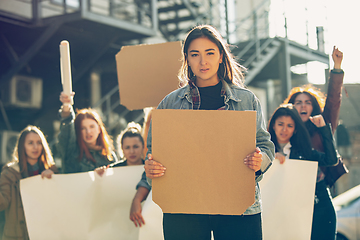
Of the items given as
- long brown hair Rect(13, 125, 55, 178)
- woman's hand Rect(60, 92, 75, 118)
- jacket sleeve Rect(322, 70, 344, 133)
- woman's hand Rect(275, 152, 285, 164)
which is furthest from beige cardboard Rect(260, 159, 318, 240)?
long brown hair Rect(13, 125, 55, 178)

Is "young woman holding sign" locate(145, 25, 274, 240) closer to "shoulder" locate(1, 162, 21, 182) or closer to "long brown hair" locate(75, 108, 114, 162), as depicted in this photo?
"long brown hair" locate(75, 108, 114, 162)

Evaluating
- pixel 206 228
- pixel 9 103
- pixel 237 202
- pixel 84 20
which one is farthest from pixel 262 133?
pixel 9 103

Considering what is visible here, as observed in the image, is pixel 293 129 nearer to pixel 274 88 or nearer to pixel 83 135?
pixel 83 135

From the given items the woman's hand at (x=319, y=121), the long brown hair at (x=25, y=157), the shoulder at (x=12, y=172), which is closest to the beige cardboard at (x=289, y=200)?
the woman's hand at (x=319, y=121)

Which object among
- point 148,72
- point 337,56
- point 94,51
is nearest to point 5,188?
point 148,72

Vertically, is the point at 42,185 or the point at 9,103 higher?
the point at 9,103

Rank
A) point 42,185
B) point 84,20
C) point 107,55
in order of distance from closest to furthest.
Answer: point 42,185 → point 84,20 → point 107,55

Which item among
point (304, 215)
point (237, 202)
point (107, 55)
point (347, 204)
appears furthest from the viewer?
point (107, 55)

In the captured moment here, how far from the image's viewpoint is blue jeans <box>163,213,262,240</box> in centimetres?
171

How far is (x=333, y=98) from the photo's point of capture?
9.68ft

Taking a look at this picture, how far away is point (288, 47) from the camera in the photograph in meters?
8.01

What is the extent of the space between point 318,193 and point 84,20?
5245 mm

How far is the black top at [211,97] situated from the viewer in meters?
1.85

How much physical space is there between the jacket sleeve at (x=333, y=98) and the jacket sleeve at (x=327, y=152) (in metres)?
0.23
